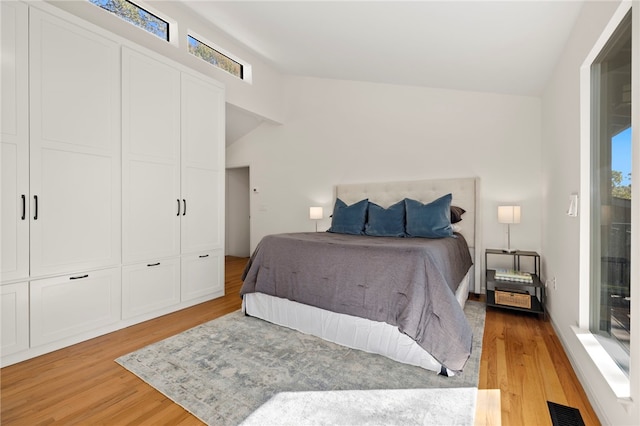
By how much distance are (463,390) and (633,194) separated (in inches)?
51.2

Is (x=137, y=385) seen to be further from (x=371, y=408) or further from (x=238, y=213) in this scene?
(x=238, y=213)

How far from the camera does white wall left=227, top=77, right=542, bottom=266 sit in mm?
3424

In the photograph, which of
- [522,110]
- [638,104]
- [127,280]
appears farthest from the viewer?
[522,110]

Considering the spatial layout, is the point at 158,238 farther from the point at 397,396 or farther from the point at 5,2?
the point at 397,396

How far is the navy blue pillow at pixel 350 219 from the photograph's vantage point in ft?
11.9

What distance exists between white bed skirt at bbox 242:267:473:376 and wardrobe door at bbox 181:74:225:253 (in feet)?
3.38

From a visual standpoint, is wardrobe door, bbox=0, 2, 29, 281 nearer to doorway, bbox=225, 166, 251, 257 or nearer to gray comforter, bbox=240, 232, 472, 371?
gray comforter, bbox=240, 232, 472, 371

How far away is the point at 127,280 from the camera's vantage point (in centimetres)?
271

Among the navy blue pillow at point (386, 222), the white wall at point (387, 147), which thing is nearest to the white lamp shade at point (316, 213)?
the white wall at point (387, 147)

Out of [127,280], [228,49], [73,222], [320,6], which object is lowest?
[127,280]

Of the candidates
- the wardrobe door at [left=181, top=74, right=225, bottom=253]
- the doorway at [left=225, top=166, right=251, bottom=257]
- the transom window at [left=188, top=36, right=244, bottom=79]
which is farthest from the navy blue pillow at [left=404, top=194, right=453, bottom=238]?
the doorway at [left=225, top=166, right=251, bottom=257]

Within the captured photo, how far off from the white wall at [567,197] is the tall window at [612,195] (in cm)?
11

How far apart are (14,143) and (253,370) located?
7.51ft

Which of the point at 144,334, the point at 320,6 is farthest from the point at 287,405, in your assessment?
the point at 320,6
